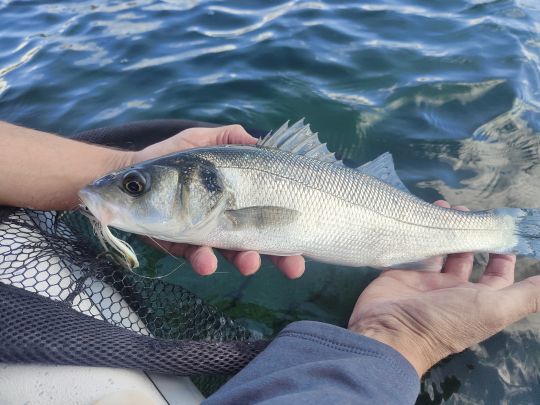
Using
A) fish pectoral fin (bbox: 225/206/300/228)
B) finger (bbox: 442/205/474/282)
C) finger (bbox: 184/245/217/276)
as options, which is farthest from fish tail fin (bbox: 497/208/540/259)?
finger (bbox: 184/245/217/276)

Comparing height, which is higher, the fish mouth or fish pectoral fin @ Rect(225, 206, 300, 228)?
the fish mouth

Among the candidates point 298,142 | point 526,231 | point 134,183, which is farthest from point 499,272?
point 134,183

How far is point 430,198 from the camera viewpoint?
4.62m

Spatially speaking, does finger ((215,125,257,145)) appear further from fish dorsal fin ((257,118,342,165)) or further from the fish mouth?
the fish mouth

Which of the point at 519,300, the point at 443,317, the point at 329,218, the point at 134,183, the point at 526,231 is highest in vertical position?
the point at 134,183

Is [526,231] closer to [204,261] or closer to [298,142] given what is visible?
[298,142]

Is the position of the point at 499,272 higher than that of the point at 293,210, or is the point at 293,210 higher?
the point at 293,210

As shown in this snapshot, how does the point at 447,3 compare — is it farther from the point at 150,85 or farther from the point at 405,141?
the point at 150,85

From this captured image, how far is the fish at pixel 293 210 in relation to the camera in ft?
9.81

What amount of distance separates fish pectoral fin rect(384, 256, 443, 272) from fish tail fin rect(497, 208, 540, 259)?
57 cm

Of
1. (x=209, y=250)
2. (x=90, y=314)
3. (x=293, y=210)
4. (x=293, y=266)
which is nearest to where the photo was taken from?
(x=90, y=314)

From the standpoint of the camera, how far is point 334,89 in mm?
6500

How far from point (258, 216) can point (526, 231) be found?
2.12 meters

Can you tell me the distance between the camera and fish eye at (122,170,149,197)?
9.62 ft
